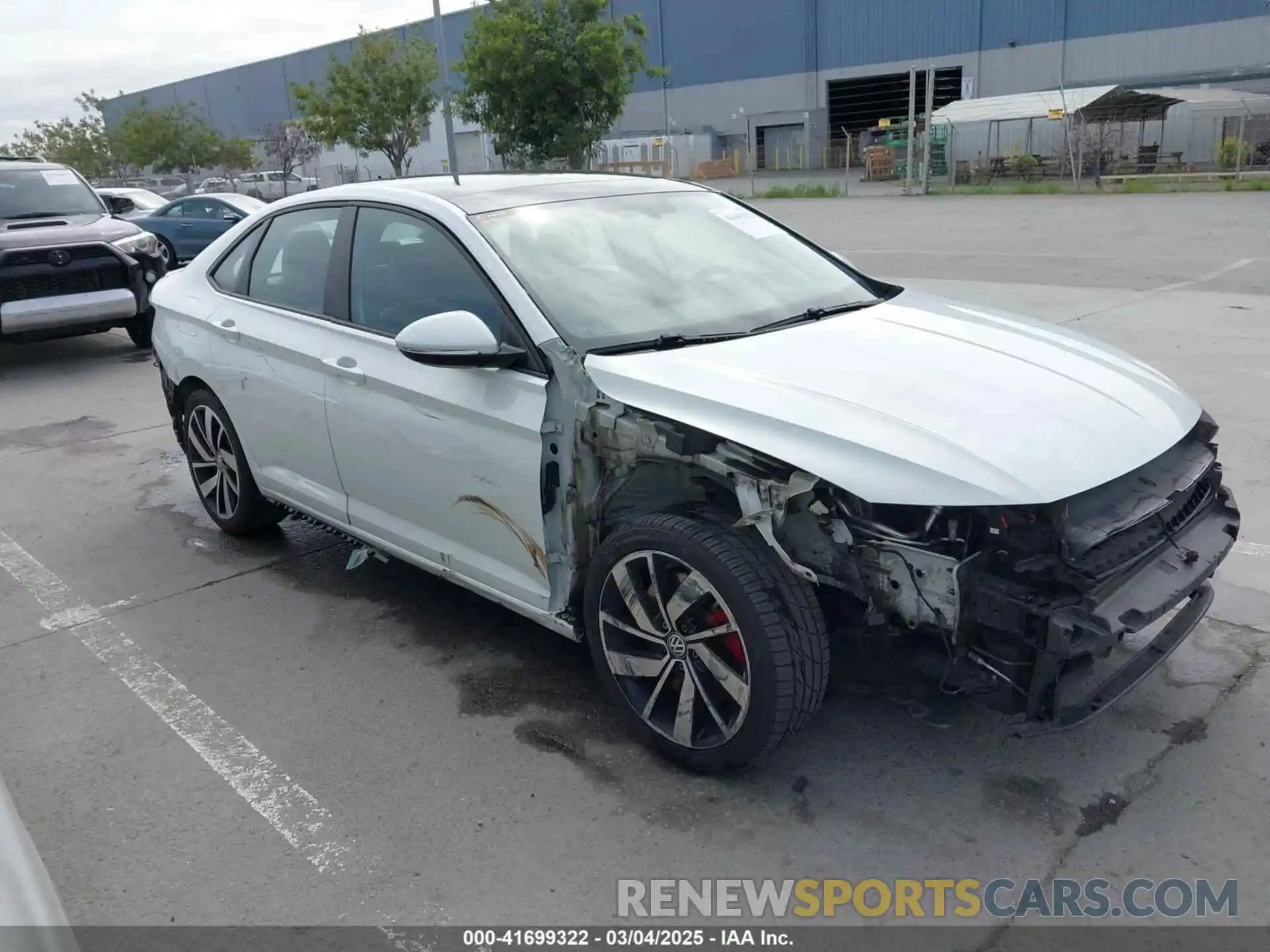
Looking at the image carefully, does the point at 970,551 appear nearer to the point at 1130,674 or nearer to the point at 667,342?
the point at 1130,674

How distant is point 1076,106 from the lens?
3025cm

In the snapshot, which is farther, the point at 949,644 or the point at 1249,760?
the point at 1249,760

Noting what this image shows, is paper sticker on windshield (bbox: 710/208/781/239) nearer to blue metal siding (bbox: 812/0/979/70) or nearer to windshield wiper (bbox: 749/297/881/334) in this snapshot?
windshield wiper (bbox: 749/297/881/334)

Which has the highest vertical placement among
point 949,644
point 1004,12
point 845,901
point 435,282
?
Result: point 1004,12

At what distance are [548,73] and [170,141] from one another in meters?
31.5

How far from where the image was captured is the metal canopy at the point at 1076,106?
100 ft

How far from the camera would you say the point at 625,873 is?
113 inches

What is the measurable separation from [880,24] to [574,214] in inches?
1753

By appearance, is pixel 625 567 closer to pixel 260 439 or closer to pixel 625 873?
pixel 625 873

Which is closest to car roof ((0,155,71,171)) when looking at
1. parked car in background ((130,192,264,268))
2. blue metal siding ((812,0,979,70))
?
parked car in background ((130,192,264,268))

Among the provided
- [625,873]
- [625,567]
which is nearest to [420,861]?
[625,873]

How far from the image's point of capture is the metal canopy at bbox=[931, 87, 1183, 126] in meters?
30.6

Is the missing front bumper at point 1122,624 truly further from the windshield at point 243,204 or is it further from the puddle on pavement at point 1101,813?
the windshield at point 243,204

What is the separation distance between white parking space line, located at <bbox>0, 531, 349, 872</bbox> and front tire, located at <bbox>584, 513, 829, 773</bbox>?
0.99 m
